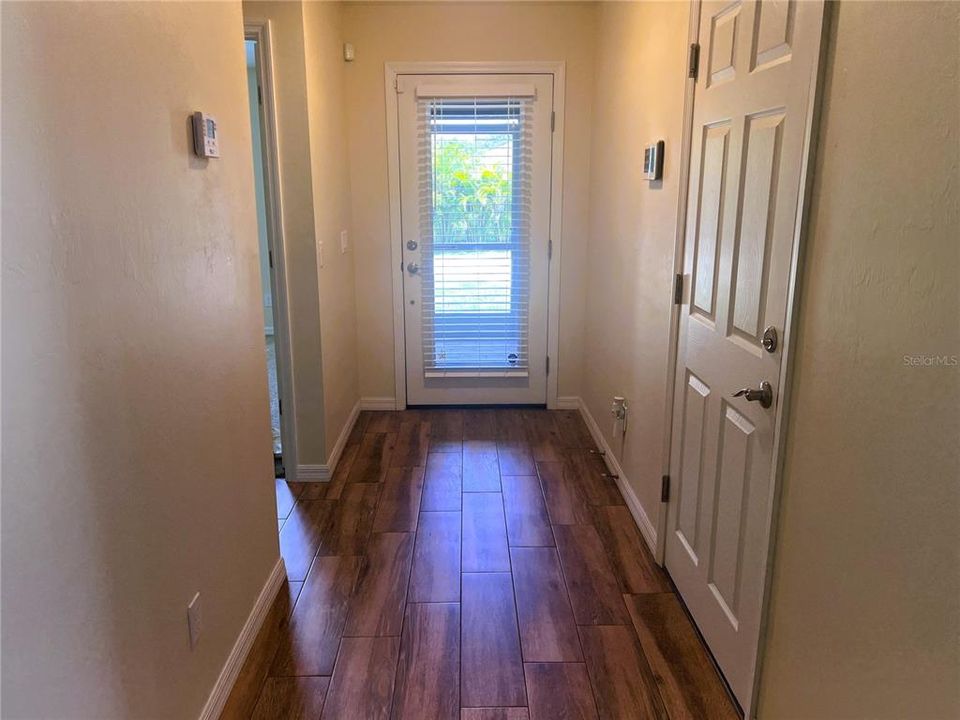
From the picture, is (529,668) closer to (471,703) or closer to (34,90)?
(471,703)

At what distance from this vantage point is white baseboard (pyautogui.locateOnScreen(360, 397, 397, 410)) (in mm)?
4387

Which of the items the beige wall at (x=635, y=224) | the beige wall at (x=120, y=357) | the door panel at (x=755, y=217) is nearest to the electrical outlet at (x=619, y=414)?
the beige wall at (x=635, y=224)

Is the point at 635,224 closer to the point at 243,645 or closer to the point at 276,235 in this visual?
the point at 276,235

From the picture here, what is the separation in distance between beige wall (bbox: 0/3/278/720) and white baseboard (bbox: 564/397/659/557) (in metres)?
1.53

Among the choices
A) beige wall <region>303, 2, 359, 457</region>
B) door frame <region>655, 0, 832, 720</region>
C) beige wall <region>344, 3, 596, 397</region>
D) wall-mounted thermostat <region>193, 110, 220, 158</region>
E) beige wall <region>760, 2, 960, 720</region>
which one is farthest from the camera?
beige wall <region>344, 3, 596, 397</region>

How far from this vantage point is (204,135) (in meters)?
1.70

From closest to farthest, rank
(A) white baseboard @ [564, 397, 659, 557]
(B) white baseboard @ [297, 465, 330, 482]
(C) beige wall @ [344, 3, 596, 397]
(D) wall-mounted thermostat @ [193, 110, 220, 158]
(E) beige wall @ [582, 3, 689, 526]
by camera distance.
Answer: (D) wall-mounted thermostat @ [193, 110, 220, 158]
(E) beige wall @ [582, 3, 689, 526]
(A) white baseboard @ [564, 397, 659, 557]
(B) white baseboard @ [297, 465, 330, 482]
(C) beige wall @ [344, 3, 596, 397]

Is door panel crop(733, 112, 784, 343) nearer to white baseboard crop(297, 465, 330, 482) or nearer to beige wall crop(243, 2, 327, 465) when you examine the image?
beige wall crop(243, 2, 327, 465)

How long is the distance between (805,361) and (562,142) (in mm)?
2888

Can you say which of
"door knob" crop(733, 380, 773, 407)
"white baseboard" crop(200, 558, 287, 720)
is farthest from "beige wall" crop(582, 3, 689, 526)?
"white baseboard" crop(200, 558, 287, 720)

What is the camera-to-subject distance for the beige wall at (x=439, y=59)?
385 centimetres

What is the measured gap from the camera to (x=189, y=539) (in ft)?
5.46

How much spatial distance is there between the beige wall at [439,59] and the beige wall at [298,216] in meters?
1.01

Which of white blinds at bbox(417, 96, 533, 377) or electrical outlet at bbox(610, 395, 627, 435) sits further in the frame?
white blinds at bbox(417, 96, 533, 377)
